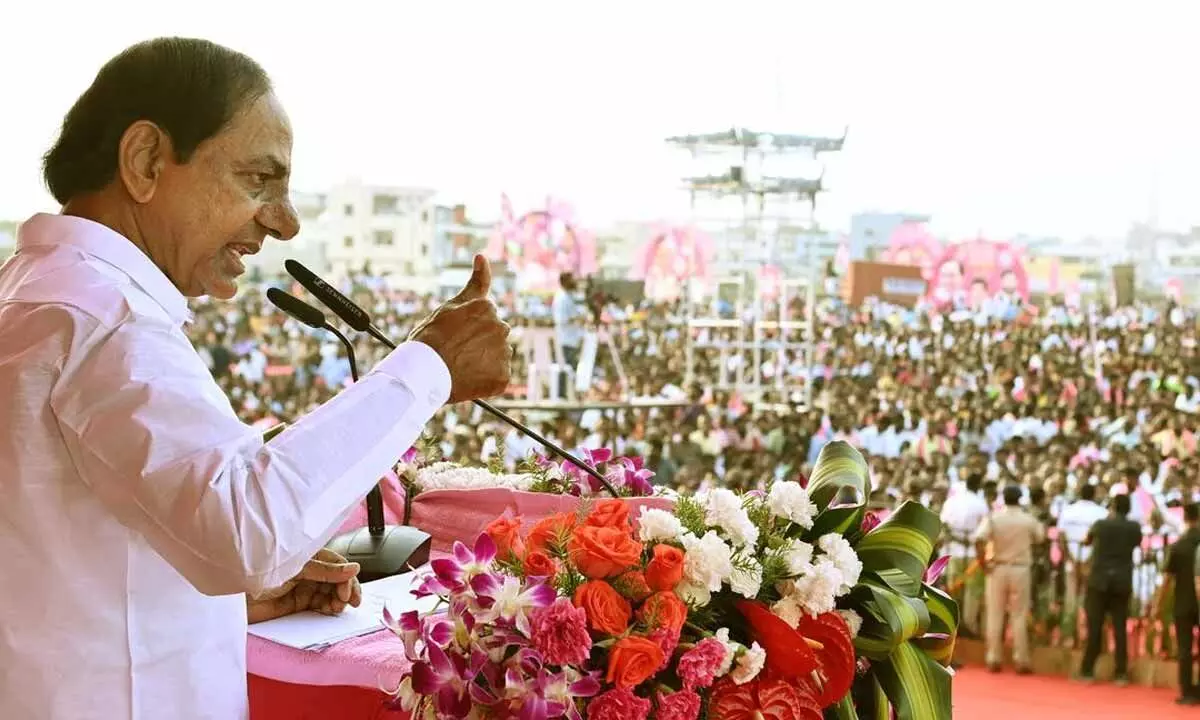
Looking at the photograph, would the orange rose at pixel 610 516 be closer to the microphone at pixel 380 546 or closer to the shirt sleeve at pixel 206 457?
the shirt sleeve at pixel 206 457

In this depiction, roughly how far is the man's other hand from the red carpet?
4.13m

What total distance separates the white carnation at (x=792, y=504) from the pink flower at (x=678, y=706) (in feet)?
0.59

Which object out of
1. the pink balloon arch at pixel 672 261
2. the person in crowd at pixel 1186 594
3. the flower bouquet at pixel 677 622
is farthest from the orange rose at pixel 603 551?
the pink balloon arch at pixel 672 261

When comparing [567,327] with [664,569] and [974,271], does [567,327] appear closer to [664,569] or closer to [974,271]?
[974,271]

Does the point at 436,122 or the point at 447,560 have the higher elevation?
the point at 436,122

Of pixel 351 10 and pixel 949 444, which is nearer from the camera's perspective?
pixel 949 444

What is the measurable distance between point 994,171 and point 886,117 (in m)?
1.04

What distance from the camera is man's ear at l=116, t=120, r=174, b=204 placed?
788 mm

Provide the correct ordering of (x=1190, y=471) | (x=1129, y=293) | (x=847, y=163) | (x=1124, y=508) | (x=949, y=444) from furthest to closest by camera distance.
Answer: (x=847, y=163), (x=1129, y=293), (x=949, y=444), (x=1190, y=471), (x=1124, y=508)

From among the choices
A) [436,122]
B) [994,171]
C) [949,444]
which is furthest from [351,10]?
[949,444]

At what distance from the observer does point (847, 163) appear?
1038cm

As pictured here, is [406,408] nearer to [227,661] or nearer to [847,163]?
[227,661]

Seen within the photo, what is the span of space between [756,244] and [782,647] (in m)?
Answer: 9.12

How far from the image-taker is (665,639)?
0.78 m
